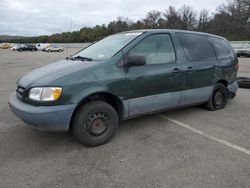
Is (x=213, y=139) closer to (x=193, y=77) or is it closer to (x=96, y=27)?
(x=193, y=77)

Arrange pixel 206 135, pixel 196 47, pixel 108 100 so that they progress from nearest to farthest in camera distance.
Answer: pixel 108 100 → pixel 206 135 → pixel 196 47

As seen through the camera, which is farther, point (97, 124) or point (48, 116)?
point (97, 124)

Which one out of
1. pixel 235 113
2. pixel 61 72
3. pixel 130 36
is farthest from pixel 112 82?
pixel 235 113

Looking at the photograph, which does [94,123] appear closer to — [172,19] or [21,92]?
[21,92]

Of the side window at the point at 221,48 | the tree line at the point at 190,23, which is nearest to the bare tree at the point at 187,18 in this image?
the tree line at the point at 190,23

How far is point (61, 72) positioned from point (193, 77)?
8.39 feet

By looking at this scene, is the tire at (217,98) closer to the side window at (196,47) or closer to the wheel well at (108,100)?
the side window at (196,47)

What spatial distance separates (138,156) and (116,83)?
1.12 meters

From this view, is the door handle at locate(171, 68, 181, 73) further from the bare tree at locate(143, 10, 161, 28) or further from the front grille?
the bare tree at locate(143, 10, 161, 28)

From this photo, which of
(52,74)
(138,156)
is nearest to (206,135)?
(138,156)

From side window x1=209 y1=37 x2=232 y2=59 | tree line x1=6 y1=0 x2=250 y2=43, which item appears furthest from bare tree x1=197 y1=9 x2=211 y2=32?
side window x1=209 y1=37 x2=232 y2=59

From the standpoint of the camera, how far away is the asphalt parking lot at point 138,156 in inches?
108

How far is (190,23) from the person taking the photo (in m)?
66.3

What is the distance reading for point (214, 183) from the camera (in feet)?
8.79
